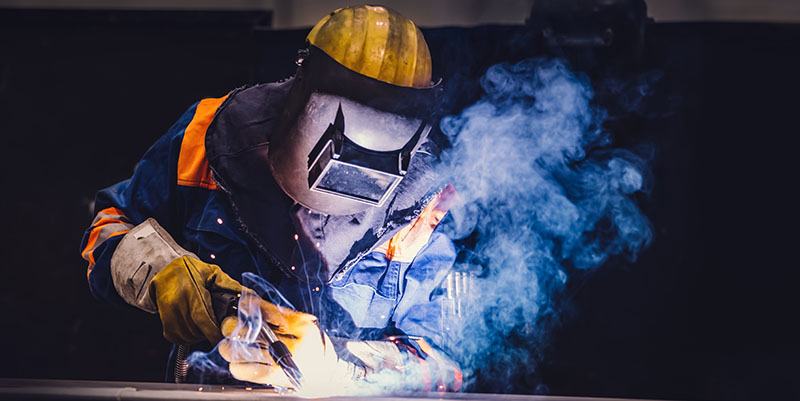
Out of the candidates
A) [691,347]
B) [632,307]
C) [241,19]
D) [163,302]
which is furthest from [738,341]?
[241,19]

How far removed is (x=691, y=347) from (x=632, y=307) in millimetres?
298

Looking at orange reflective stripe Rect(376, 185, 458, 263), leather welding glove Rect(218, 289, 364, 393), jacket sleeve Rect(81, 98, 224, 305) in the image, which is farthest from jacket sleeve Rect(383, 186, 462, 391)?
jacket sleeve Rect(81, 98, 224, 305)

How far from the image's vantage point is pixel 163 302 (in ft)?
4.11

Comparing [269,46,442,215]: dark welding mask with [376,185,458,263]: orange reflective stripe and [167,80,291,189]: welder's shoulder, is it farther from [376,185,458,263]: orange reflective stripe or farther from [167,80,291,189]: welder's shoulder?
[376,185,458,263]: orange reflective stripe

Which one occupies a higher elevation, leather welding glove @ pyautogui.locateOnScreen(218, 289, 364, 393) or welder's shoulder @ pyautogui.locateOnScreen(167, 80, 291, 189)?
welder's shoulder @ pyautogui.locateOnScreen(167, 80, 291, 189)

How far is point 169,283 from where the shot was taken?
126 cm

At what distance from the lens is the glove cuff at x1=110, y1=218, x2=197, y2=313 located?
1312mm

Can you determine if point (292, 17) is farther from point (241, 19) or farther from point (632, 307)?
point (632, 307)

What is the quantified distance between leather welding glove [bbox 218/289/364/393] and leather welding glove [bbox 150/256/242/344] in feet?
0.18

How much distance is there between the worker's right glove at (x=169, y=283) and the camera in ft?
4.08

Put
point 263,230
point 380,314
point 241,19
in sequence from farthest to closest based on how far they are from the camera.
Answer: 1. point 241,19
2. point 380,314
3. point 263,230

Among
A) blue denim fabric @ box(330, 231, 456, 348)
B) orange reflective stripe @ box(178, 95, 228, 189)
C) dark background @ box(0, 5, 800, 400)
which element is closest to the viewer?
orange reflective stripe @ box(178, 95, 228, 189)

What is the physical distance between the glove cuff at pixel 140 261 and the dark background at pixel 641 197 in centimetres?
107

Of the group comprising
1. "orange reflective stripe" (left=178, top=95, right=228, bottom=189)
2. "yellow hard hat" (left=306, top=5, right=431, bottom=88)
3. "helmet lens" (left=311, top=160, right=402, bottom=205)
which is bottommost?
"orange reflective stripe" (left=178, top=95, right=228, bottom=189)
